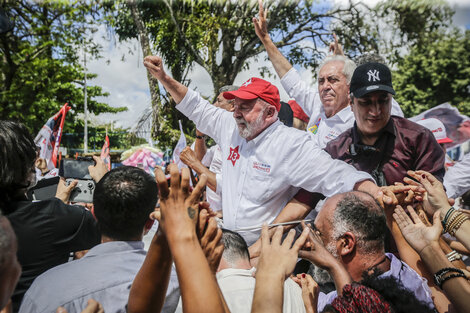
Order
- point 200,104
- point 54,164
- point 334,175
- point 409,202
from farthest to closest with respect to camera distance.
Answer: point 54,164, point 200,104, point 334,175, point 409,202

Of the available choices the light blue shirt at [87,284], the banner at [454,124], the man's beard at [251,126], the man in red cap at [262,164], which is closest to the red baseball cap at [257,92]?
the man in red cap at [262,164]

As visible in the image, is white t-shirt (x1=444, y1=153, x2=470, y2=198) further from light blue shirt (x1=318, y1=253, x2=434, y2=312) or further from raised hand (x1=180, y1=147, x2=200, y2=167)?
raised hand (x1=180, y1=147, x2=200, y2=167)

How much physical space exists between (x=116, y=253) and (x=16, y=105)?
46.1 feet

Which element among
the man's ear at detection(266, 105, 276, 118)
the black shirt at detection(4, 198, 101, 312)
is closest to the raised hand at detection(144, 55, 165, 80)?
the man's ear at detection(266, 105, 276, 118)

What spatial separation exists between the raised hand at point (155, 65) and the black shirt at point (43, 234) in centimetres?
115

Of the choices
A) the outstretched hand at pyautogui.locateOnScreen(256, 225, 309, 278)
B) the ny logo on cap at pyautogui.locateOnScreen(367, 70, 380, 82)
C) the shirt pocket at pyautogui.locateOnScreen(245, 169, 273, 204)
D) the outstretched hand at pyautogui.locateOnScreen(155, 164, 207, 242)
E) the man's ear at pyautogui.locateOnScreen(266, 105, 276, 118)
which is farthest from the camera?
the man's ear at pyautogui.locateOnScreen(266, 105, 276, 118)

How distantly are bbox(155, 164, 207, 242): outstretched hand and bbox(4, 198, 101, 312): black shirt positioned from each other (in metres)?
1.13

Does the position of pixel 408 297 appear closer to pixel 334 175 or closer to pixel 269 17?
pixel 334 175

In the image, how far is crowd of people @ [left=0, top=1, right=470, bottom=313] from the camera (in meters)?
1.12

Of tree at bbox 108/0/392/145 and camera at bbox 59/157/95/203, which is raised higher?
tree at bbox 108/0/392/145

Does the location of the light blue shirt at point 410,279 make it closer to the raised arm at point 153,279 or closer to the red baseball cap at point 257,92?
the raised arm at point 153,279

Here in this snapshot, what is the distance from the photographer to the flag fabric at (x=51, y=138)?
17.2 ft

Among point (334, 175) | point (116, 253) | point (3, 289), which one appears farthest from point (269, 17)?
point (3, 289)

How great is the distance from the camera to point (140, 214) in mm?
1771
